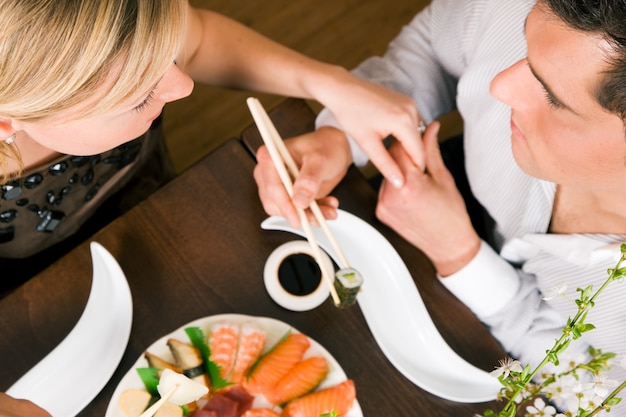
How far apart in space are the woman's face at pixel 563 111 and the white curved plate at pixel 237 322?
20.3 inches

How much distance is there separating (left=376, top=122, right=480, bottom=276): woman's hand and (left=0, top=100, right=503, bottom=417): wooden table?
0.03 metres

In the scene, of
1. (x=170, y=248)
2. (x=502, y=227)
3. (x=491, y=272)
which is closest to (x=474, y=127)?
(x=502, y=227)

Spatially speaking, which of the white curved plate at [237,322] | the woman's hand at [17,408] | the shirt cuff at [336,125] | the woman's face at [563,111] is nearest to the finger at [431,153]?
the shirt cuff at [336,125]

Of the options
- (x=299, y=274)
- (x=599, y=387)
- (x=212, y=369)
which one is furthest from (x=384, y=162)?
(x=599, y=387)

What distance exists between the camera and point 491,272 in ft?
4.11

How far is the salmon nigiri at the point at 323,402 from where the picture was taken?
1088 millimetres

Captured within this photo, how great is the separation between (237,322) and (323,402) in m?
0.22

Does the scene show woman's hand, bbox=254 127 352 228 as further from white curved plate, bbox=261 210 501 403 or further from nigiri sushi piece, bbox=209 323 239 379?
nigiri sushi piece, bbox=209 323 239 379

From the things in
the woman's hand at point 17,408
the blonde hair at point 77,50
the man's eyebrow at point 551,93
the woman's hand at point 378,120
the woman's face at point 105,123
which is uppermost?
the blonde hair at point 77,50

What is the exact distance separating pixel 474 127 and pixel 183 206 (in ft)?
2.20

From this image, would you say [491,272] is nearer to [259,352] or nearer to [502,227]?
[502,227]

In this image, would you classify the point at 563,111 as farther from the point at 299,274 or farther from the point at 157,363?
the point at 157,363

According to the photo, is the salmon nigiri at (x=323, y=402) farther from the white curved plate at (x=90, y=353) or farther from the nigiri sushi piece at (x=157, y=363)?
the white curved plate at (x=90, y=353)

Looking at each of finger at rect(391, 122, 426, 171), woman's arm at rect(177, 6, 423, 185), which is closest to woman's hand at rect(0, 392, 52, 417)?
woman's arm at rect(177, 6, 423, 185)
